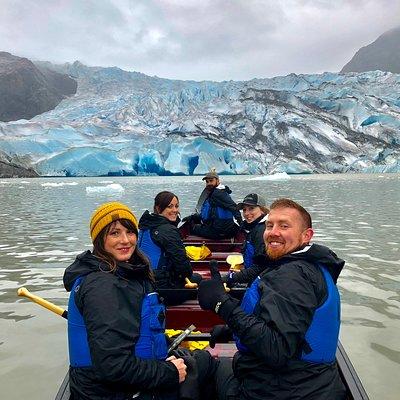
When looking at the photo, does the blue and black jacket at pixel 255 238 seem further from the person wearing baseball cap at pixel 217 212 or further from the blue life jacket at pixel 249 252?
the person wearing baseball cap at pixel 217 212

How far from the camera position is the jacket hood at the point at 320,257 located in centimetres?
222

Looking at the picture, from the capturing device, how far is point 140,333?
7.37ft

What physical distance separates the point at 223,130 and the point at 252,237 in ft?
199

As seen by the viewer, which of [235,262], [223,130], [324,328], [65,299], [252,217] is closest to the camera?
[324,328]

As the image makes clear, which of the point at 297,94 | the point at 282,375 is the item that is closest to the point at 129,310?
the point at 282,375

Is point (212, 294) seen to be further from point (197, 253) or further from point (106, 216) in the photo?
point (197, 253)

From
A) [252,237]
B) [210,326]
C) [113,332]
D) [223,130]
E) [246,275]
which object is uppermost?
[223,130]

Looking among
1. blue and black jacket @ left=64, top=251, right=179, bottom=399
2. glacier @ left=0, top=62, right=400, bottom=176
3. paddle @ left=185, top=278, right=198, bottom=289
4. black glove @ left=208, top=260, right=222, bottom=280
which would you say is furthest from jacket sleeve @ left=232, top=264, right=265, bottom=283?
glacier @ left=0, top=62, right=400, bottom=176

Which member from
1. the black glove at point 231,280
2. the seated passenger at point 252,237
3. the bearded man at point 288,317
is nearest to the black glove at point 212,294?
the bearded man at point 288,317

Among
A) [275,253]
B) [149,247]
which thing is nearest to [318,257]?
[275,253]

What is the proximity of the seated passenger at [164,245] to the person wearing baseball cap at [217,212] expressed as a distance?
10.6 ft

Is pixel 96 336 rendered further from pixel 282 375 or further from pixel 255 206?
pixel 255 206

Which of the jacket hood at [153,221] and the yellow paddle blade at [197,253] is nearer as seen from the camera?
the jacket hood at [153,221]

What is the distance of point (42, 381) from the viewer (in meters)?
4.30
